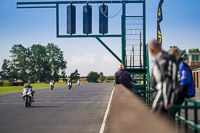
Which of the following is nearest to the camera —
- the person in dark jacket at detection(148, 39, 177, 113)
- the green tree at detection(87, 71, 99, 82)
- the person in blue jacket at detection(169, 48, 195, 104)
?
the person in dark jacket at detection(148, 39, 177, 113)

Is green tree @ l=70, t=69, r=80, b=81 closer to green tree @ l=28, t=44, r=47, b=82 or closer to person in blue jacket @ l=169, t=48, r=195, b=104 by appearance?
green tree @ l=28, t=44, r=47, b=82

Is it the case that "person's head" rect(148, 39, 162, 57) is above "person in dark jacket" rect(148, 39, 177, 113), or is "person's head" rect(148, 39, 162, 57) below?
above

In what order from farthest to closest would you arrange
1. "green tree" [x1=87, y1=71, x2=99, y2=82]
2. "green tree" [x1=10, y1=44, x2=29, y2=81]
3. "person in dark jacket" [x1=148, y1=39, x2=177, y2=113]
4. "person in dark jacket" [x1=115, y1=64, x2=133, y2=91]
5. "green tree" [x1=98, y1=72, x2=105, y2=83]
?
"green tree" [x1=87, y1=71, x2=99, y2=82] < "green tree" [x1=98, y1=72, x2=105, y2=83] < "green tree" [x1=10, y1=44, x2=29, y2=81] < "person in dark jacket" [x1=115, y1=64, x2=133, y2=91] < "person in dark jacket" [x1=148, y1=39, x2=177, y2=113]

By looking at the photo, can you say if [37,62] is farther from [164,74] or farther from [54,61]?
[164,74]

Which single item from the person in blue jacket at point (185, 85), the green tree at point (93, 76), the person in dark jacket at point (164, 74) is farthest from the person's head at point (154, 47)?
the green tree at point (93, 76)

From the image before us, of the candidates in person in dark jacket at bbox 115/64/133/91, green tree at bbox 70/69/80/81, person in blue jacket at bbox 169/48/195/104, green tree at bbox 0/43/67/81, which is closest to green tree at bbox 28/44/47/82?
green tree at bbox 0/43/67/81

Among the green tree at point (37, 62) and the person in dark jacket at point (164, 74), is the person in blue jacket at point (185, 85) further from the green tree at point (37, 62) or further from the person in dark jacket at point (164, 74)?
the green tree at point (37, 62)

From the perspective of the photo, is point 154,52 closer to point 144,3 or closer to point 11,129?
point 11,129

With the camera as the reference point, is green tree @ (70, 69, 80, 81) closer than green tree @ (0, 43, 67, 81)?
No

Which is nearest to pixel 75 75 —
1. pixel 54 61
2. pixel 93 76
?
pixel 93 76

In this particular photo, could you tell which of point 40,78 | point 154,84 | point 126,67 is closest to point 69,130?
point 154,84

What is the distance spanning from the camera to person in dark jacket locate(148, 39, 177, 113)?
15.9 ft

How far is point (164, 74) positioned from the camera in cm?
483

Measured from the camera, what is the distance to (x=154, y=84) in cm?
503
